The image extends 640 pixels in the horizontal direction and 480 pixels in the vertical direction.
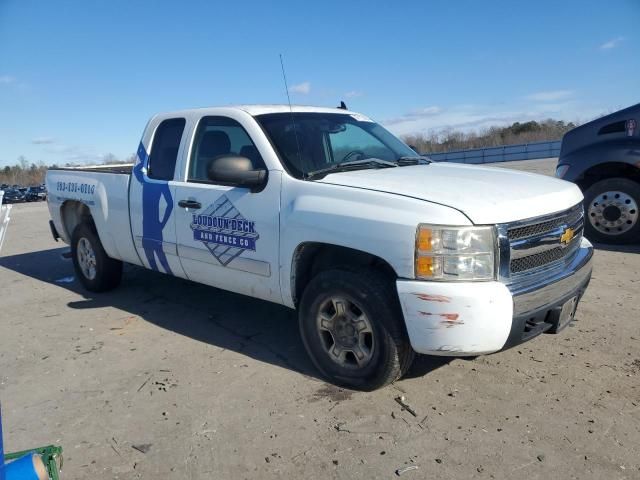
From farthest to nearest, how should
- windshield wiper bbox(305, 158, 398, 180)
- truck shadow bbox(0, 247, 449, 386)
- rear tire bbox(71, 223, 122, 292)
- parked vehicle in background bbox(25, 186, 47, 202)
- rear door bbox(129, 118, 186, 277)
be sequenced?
parked vehicle in background bbox(25, 186, 47, 202) → rear tire bbox(71, 223, 122, 292) → rear door bbox(129, 118, 186, 277) → truck shadow bbox(0, 247, 449, 386) → windshield wiper bbox(305, 158, 398, 180)

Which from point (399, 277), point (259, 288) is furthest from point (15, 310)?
point (399, 277)

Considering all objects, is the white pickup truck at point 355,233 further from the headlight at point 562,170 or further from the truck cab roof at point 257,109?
the headlight at point 562,170

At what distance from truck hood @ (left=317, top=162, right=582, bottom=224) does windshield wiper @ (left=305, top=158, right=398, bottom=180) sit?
0.11 metres

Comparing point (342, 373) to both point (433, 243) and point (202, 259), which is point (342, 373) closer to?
point (433, 243)

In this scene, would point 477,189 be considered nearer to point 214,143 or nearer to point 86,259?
point 214,143

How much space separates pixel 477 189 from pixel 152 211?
117 inches

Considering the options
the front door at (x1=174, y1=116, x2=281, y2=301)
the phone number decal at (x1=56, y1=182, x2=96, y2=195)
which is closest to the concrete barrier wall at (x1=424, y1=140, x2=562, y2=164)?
the phone number decal at (x1=56, y1=182, x2=96, y2=195)

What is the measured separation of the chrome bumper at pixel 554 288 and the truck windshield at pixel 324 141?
62.0 inches

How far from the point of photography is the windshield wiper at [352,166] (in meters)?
3.76

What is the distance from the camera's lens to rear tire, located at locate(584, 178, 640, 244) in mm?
6711

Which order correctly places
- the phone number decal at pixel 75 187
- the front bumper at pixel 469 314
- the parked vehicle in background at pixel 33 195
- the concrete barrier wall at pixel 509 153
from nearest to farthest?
the front bumper at pixel 469 314, the phone number decal at pixel 75 187, the concrete barrier wall at pixel 509 153, the parked vehicle in background at pixel 33 195

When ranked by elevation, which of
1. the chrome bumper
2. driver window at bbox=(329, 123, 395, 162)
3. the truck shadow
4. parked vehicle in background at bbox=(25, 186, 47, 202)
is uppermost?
driver window at bbox=(329, 123, 395, 162)

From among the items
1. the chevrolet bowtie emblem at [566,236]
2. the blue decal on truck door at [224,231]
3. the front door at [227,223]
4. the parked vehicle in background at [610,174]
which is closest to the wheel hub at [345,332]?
the front door at [227,223]

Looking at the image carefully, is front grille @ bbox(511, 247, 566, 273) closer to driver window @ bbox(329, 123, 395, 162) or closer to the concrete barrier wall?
driver window @ bbox(329, 123, 395, 162)
